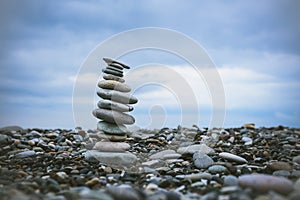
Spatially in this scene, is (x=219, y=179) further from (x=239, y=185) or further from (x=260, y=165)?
(x=260, y=165)

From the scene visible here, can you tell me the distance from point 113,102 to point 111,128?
0.50m

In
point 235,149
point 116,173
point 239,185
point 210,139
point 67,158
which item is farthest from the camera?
point 210,139

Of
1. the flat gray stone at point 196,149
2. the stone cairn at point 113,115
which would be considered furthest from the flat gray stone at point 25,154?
the flat gray stone at point 196,149

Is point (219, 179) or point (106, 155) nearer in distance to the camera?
point (219, 179)

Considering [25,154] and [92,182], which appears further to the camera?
[25,154]

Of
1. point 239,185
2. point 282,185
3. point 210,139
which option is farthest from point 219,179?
point 210,139

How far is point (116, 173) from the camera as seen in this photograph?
5.60 metres

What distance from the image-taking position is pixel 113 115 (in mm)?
6145

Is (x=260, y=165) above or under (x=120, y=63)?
under

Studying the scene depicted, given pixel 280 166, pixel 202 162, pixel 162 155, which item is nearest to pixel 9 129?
pixel 162 155

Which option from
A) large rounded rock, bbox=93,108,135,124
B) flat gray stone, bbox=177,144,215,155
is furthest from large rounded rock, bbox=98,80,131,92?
flat gray stone, bbox=177,144,215,155

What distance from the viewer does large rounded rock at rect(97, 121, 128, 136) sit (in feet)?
20.6

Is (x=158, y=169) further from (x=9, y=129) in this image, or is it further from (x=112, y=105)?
(x=9, y=129)

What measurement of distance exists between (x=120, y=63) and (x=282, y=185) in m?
3.57
